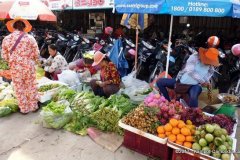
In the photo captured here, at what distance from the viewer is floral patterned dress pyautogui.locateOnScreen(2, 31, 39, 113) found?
13.8 ft

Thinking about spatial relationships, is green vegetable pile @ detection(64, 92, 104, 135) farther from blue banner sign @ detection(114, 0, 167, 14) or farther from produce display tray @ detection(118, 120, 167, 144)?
blue banner sign @ detection(114, 0, 167, 14)

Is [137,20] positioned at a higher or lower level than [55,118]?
higher

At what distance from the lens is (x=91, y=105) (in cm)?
409

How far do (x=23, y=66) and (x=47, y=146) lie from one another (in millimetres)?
1558

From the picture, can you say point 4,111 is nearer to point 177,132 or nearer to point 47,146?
point 47,146

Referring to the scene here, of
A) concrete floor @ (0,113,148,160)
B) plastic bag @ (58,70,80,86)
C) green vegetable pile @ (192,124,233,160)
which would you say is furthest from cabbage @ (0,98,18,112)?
green vegetable pile @ (192,124,233,160)

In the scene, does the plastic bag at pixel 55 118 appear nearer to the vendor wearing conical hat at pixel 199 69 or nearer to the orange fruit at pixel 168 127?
the orange fruit at pixel 168 127

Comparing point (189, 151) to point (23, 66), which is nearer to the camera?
point (189, 151)

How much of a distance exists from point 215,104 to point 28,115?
356cm

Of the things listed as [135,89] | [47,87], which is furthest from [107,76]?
[47,87]

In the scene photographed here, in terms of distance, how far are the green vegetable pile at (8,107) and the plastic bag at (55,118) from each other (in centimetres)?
95

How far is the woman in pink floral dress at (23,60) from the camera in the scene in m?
4.20

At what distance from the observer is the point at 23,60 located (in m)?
4.31

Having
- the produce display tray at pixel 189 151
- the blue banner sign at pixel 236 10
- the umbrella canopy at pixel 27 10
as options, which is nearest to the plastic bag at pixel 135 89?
the produce display tray at pixel 189 151
